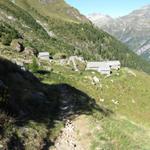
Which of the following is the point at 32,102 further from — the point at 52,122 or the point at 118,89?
the point at 118,89

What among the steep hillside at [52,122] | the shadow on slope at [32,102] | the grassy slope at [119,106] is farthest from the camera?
the grassy slope at [119,106]

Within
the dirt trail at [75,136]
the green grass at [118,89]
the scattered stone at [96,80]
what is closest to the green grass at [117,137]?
the dirt trail at [75,136]

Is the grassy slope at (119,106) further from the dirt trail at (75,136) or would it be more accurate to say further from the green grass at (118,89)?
the dirt trail at (75,136)

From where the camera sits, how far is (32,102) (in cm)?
3189

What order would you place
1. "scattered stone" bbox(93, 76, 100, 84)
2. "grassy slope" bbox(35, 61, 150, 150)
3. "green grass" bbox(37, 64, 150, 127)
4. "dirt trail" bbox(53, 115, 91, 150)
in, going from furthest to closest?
1. "scattered stone" bbox(93, 76, 100, 84)
2. "green grass" bbox(37, 64, 150, 127)
3. "grassy slope" bbox(35, 61, 150, 150)
4. "dirt trail" bbox(53, 115, 91, 150)

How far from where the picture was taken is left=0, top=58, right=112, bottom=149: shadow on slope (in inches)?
1045

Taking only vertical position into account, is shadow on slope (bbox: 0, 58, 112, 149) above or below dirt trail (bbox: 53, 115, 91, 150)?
above

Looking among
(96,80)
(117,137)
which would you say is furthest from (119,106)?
(117,137)

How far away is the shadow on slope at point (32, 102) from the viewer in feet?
87.0

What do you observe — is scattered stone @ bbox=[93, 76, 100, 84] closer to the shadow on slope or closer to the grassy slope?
the grassy slope

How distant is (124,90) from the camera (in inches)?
3019

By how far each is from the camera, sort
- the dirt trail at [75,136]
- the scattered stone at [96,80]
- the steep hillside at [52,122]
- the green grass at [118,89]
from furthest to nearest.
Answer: the scattered stone at [96,80] → the green grass at [118,89] → the dirt trail at [75,136] → the steep hillside at [52,122]

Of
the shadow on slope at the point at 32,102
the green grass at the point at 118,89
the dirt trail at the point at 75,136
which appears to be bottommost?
the green grass at the point at 118,89

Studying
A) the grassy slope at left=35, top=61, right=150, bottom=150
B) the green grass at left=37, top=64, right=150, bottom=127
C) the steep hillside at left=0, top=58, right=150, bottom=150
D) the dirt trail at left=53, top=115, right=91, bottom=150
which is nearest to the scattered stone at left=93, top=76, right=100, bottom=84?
the green grass at left=37, top=64, right=150, bottom=127
